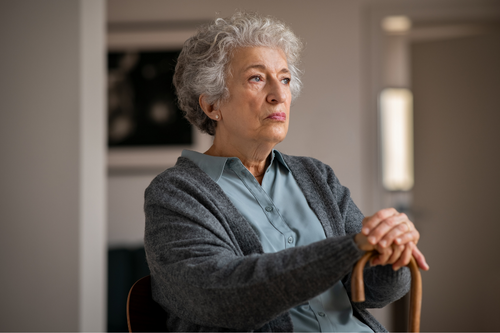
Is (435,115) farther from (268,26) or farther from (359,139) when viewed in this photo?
(268,26)

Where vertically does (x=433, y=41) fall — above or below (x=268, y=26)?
above

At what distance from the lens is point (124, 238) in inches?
124

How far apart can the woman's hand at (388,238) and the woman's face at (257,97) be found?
0.44 meters

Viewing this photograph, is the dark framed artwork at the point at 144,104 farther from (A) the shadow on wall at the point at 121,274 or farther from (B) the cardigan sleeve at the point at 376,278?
(B) the cardigan sleeve at the point at 376,278

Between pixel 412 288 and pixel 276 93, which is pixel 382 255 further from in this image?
pixel 276 93

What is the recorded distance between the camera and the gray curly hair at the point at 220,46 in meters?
1.30

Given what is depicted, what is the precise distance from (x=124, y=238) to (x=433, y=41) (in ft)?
8.45

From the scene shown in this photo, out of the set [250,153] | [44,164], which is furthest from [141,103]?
[250,153]

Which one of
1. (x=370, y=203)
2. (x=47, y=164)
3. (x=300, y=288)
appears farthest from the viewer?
(x=370, y=203)

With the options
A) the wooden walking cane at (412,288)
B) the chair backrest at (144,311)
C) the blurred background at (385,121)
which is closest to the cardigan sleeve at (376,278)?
the wooden walking cane at (412,288)

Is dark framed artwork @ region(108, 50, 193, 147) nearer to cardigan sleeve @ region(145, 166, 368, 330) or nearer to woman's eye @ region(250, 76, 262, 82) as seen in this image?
woman's eye @ region(250, 76, 262, 82)

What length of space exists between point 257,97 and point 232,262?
51 cm

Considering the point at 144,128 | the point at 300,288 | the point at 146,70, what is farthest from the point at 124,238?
the point at 300,288

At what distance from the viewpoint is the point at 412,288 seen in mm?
942
